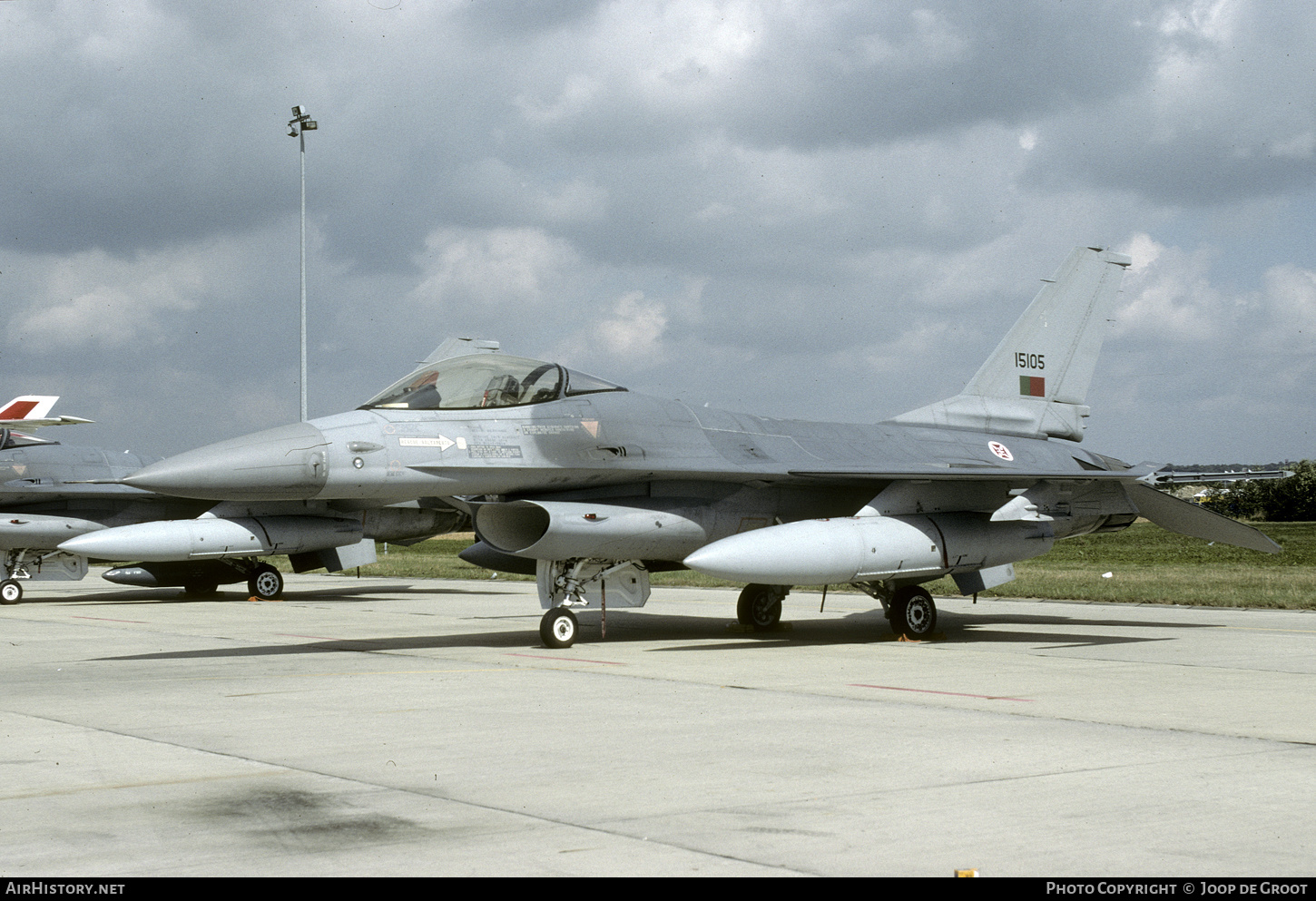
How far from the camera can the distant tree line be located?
7250cm

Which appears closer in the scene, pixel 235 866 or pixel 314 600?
pixel 235 866

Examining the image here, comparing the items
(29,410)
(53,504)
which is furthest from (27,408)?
(53,504)

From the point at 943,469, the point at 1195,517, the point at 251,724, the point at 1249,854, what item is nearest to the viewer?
the point at 1249,854

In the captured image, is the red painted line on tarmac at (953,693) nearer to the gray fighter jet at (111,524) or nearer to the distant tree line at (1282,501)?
the gray fighter jet at (111,524)

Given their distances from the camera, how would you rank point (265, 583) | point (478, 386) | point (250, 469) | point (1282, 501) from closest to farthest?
point (250, 469), point (478, 386), point (265, 583), point (1282, 501)

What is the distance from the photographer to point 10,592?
23.5 meters

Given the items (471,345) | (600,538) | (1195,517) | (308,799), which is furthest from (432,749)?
(471,345)

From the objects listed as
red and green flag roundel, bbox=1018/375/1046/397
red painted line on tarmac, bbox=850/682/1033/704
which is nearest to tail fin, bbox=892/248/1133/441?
red and green flag roundel, bbox=1018/375/1046/397

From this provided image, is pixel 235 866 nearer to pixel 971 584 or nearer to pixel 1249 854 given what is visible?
pixel 1249 854

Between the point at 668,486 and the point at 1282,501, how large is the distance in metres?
69.5

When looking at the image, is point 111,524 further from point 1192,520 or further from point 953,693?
point 953,693

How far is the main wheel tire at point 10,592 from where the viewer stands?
23.4 metres

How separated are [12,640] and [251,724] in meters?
8.74

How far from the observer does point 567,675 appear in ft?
35.2
